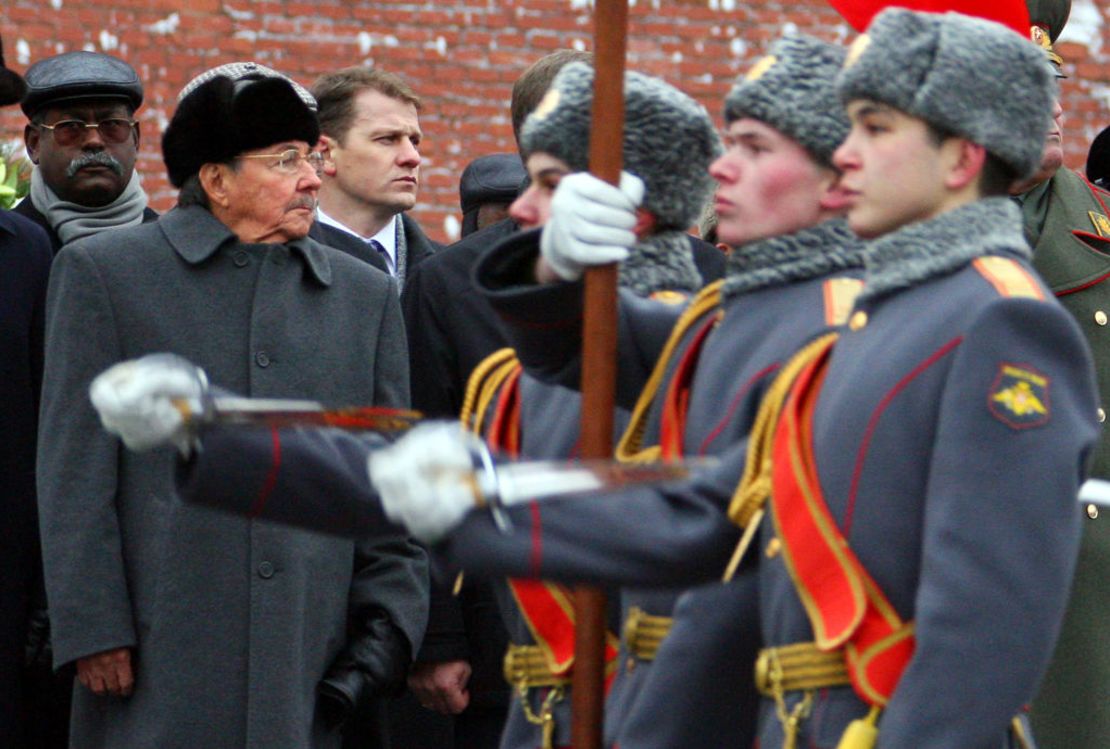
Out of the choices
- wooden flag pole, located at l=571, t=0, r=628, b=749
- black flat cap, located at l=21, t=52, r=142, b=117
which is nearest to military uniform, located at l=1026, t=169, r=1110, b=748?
wooden flag pole, located at l=571, t=0, r=628, b=749

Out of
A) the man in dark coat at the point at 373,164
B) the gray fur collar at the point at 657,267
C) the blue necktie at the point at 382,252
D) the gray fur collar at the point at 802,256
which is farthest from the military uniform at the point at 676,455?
the man in dark coat at the point at 373,164

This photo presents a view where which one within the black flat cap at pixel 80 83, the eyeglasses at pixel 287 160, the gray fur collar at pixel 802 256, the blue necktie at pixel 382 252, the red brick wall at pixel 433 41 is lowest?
the red brick wall at pixel 433 41

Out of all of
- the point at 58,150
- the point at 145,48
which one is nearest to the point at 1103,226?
the point at 58,150

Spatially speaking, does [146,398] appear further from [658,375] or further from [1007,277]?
[1007,277]

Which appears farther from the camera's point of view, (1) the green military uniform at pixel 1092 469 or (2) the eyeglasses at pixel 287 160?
(1) the green military uniform at pixel 1092 469

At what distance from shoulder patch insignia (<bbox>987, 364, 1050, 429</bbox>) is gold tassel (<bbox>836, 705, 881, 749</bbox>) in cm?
43

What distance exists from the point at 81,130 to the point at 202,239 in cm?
139

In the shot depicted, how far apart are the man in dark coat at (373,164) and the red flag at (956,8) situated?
2385 millimetres

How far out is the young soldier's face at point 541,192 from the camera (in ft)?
12.5

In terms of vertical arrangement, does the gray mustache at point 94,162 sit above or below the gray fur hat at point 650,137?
below

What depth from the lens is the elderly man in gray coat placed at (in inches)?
182

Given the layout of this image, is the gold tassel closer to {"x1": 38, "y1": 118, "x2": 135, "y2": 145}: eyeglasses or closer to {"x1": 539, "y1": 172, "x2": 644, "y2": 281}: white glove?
{"x1": 539, "y1": 172, "x2": 644, "y2": 281}: white glove

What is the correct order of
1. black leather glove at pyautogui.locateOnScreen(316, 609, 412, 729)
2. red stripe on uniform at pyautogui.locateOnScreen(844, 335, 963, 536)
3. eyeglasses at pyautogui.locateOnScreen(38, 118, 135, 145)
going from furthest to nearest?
eyeglasses at pyautogui.locateOnScreen(38, 118, 135, 145), black leather glove at pyautogui.locateOnScreen(316, 609, 412, 729), red stripe on uniform at pyautogui.locateOnScreen(844, 335, 963, 536)

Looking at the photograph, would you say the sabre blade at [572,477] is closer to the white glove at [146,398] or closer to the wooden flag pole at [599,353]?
the wooden flag pole at [599,353]
